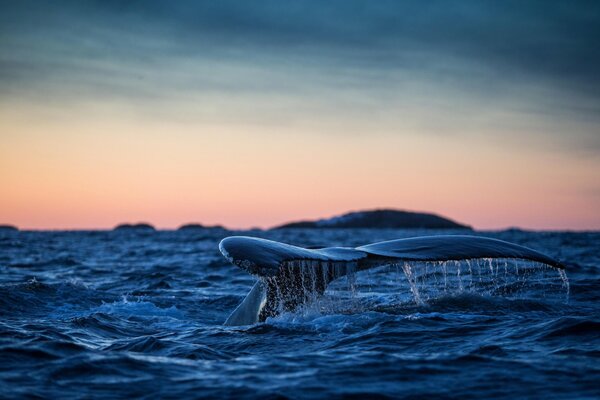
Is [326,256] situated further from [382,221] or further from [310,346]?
[382,221]

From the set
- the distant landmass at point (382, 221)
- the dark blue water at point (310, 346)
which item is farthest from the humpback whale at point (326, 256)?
the distant landmass at point (382, 221)

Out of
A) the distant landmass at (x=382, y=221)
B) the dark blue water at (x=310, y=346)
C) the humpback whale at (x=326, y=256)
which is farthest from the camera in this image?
the distant landmass at (x=382, y=221)

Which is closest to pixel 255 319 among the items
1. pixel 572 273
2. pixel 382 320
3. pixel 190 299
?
pixel 382 320

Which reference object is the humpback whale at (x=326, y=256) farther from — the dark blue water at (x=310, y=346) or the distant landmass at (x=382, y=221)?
the distant landmass at (x=382, y=221)

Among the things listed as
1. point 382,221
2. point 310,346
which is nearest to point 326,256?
point 310,346

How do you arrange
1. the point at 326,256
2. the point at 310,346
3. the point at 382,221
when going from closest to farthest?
the point at 326,256
the point at 310,346
the point at 382,221

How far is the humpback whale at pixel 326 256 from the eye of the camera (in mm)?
5141

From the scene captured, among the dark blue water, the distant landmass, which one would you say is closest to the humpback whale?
the dark blue water

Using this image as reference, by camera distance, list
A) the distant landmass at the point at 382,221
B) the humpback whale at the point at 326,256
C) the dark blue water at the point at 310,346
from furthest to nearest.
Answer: the distant landmass at the point at 382,221 < the humpback whale at the point at 326,256 < the dark blue water at the point at 310,346

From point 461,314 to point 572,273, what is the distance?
6875mm

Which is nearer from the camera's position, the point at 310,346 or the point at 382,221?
the point at 310,346

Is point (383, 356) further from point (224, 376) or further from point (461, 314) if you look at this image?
point (461, 314)

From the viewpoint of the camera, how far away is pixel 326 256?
5762mm

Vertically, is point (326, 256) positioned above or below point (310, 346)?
above
